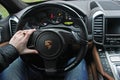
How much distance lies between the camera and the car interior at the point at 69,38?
7.76 feet

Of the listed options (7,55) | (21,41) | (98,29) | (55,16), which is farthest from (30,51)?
(98,29)

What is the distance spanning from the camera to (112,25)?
2969 millimetres

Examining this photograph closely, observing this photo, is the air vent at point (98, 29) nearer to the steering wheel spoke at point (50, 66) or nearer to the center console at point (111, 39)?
the center console at point (111, 39)

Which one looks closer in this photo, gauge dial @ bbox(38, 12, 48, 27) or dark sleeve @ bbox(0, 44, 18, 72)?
dark sleeve @ bbox(0, 44, 18, 72)

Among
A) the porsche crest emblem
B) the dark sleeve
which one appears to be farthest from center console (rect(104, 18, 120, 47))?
the dark sleeve

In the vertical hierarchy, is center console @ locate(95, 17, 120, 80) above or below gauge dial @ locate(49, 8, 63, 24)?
below

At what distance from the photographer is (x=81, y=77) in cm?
245

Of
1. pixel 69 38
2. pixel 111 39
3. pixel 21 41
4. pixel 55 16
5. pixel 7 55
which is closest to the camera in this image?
pixel 7 55

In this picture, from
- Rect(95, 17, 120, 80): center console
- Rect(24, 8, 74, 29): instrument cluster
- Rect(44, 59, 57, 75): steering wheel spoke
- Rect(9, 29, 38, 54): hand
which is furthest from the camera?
A: Rect(95, 17, 120, 80): center console

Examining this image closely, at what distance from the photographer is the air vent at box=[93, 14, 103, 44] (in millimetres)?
3000

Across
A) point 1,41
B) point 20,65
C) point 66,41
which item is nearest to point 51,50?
point 66,41

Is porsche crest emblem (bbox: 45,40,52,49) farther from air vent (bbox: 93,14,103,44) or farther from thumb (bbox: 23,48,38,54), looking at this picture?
air vent (bbox: 93,14,103,44)

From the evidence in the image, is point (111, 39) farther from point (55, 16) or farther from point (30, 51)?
point (30, 51)

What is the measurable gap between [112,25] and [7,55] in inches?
45.8
